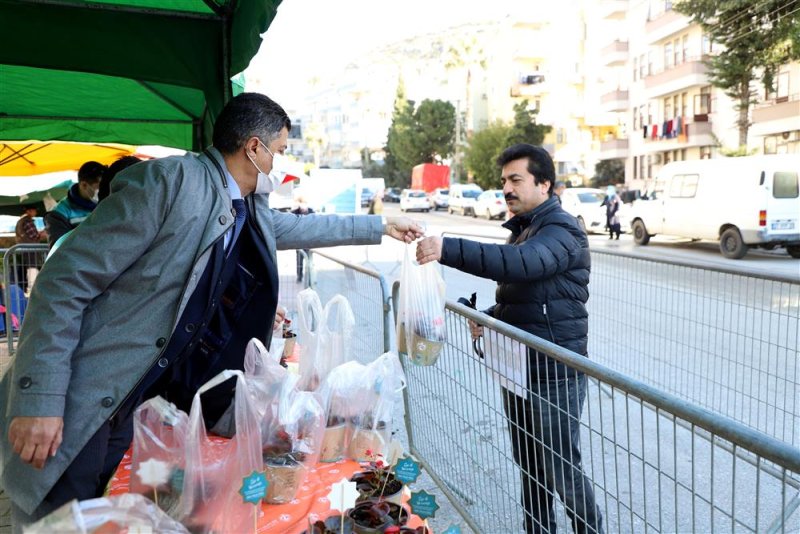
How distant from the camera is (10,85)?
4770 millimetres

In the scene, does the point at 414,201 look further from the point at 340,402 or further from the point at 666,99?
the point at 340,402

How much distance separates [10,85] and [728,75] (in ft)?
84.7

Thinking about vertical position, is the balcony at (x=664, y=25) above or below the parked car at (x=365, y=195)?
above

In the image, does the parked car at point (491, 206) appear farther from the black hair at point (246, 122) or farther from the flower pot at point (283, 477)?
the flower pot at point (283, 477)

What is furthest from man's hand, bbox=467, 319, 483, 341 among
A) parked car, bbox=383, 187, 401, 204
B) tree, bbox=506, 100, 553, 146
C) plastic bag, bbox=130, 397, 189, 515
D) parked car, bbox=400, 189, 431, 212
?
parked car, bbox=383, 187, 401, 204

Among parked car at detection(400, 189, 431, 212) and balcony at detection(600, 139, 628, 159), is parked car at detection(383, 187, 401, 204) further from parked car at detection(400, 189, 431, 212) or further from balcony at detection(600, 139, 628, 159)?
balcony at detection(600, 139, 628, 159)

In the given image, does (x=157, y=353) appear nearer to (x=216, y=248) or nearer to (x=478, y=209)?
(x=216, y=248)

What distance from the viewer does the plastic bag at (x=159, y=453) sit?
1.92 meters

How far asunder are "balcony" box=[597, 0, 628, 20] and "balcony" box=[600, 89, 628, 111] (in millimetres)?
5616

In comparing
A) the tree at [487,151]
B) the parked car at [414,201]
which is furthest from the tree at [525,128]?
the parked car at [414,201]

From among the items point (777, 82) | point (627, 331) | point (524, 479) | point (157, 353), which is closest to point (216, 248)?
point (157, 353)

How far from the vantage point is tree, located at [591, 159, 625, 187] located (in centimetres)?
4228

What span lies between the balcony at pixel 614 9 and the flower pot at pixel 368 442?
46878 mm

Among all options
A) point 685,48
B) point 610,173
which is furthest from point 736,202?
point 610,173
